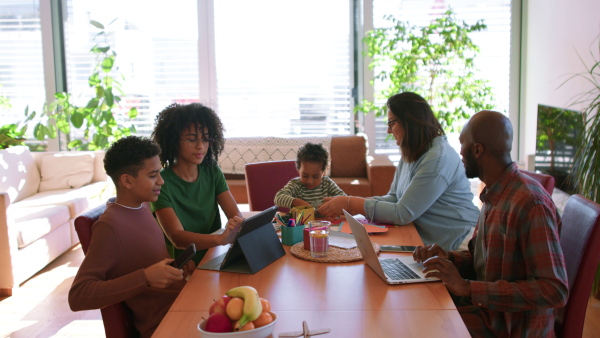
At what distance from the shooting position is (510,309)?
5.39 ft

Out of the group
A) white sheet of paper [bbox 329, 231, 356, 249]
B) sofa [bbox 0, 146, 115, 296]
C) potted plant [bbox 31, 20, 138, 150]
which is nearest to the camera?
white sheet of paper [bbox 329, 231, 356, 249]

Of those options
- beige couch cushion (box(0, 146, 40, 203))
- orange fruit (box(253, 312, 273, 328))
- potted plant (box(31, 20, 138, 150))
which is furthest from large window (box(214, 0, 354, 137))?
orange fruit (box(253, 312, 273, 328))

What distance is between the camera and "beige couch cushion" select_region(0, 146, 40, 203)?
15.9ft

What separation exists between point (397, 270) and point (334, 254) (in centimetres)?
27

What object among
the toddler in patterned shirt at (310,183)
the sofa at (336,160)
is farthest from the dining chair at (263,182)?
the sofa at (336,160)

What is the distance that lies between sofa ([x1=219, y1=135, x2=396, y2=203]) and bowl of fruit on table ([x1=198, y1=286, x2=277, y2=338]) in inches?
163

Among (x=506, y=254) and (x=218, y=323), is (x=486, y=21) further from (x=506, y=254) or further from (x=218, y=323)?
(x=218, y=323)

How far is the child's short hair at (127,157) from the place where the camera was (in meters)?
2.02

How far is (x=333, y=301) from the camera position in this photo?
1.58m

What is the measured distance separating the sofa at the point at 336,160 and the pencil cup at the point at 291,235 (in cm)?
322

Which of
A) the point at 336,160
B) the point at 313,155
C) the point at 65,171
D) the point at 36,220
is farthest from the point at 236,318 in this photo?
the point at 336,160

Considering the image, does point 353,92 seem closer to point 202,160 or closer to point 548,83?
point 548,83

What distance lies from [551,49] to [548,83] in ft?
0.95

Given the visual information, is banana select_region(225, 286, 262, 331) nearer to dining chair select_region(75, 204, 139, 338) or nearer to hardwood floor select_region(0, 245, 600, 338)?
dining chair select_region(75, 204, 139, 338)
